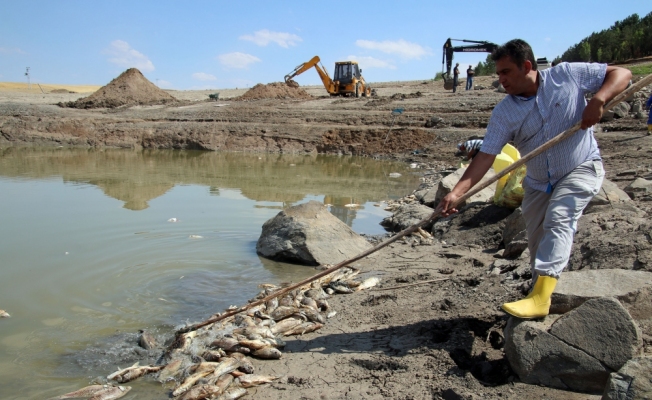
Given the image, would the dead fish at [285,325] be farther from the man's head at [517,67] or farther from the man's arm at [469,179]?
the man's head at [517,67]

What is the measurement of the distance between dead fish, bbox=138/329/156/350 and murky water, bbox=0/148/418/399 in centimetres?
10

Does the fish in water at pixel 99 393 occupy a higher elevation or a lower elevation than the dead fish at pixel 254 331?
lower

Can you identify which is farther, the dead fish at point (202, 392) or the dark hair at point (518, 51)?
the dead fish at point (202, 392)

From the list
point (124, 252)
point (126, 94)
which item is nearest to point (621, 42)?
point (126, 94)

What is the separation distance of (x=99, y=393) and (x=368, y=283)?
10.1 feet

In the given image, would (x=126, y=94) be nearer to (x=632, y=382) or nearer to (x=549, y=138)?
(x=549, y=138)

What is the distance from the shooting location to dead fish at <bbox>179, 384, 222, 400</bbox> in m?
3.70

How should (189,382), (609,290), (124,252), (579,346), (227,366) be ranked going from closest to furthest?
(579,346) → (609,290) → (189,382) → (227,366) → (124,252)

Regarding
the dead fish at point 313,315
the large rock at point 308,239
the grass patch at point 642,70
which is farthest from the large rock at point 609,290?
the grass patch at point 642,70

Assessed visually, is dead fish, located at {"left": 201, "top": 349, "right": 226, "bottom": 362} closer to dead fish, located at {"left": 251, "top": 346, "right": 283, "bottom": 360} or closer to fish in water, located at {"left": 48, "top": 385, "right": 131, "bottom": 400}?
dead fish, located at {"left": 251, "top": 346, "right": 283, "bottom": 360}

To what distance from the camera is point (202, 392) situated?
3.72 m

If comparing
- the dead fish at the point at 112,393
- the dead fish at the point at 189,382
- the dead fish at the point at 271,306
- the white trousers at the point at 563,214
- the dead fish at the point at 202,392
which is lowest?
the dead fish at the point at 112,393

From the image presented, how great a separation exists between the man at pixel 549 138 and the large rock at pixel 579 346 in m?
0.16

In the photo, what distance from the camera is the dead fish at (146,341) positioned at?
4.81 meters
